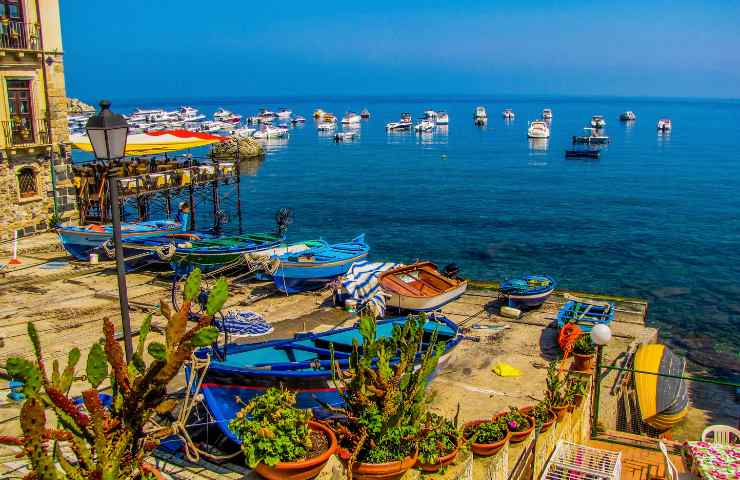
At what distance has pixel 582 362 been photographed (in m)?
13.5

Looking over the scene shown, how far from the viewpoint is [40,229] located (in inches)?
1142

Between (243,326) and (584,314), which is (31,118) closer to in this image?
(243,326)

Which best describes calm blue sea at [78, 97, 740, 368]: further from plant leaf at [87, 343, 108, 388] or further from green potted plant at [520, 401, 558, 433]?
plant leaf at [87, 343, 108, 388]

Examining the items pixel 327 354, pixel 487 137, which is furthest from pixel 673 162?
pixel 327 354

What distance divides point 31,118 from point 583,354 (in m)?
25.0

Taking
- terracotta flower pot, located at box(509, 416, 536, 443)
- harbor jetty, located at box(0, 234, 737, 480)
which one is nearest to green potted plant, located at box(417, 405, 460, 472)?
harbor jetty, located at box(0, 234, 737, 480)

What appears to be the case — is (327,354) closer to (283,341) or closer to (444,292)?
(283,341)

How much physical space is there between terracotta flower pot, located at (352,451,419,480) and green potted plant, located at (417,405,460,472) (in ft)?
0.80

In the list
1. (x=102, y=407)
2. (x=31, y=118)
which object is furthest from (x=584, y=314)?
(x=31, y=118)

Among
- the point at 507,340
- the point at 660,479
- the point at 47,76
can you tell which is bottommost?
the point at 507,340

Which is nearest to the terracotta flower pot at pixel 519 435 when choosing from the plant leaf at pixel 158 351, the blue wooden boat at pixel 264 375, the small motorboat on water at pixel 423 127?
the blue wooden boat at pixel 264 375

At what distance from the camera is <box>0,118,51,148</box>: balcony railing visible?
26.5 meters

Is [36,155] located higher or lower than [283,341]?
higher

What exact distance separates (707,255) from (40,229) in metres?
36.9
